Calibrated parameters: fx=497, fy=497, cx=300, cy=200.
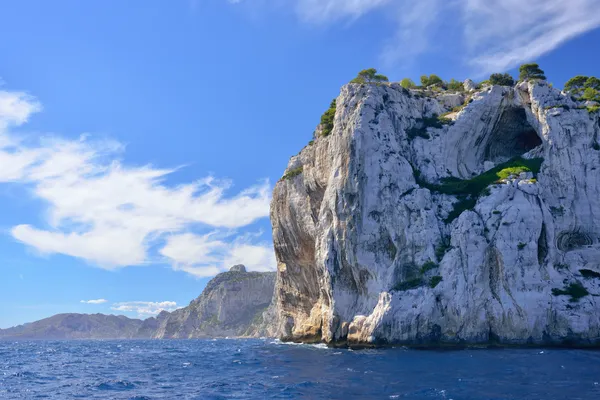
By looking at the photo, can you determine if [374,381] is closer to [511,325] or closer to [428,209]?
[511,325]

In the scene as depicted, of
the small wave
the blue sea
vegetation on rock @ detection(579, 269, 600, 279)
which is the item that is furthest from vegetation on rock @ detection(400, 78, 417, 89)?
the small wave

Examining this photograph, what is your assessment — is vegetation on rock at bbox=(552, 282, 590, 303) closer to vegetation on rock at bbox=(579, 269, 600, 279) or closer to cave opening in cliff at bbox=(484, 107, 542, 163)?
vegetation on rock at bbox=(579, 269, 600, 279)

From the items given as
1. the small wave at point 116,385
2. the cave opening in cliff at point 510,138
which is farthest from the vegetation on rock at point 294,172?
the small wave at point 116,385

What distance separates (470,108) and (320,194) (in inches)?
742

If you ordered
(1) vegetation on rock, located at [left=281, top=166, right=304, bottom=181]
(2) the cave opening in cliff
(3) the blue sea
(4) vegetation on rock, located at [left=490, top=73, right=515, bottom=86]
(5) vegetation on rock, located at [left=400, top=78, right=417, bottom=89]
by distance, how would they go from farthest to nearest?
(5) vegetation on rock, located at [left=400, top=78, right=417, bottom=89] → (4) vegetation on rock, located at [left=490, top=73, right=515, bottom=86] → (1) vegetation on rock, located at [left=281, top=166, right=304, bottom=181] → (2) the cave opening in cliff → (3) the blue sea

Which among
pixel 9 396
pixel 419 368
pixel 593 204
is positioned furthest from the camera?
pixel 593 204

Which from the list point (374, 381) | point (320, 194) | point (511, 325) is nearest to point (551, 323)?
point (511, 325)

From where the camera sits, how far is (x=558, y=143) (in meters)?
46.8

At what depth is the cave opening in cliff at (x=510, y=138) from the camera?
54406 millimetres

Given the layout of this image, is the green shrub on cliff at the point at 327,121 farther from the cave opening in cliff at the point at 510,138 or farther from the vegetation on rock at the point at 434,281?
the vegetation on rock at the point at 434,281

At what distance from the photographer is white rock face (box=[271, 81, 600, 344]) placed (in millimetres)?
39219

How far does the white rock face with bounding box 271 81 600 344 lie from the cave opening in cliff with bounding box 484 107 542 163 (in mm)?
140

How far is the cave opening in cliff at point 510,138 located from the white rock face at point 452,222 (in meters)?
0.14

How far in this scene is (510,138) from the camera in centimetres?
5603
